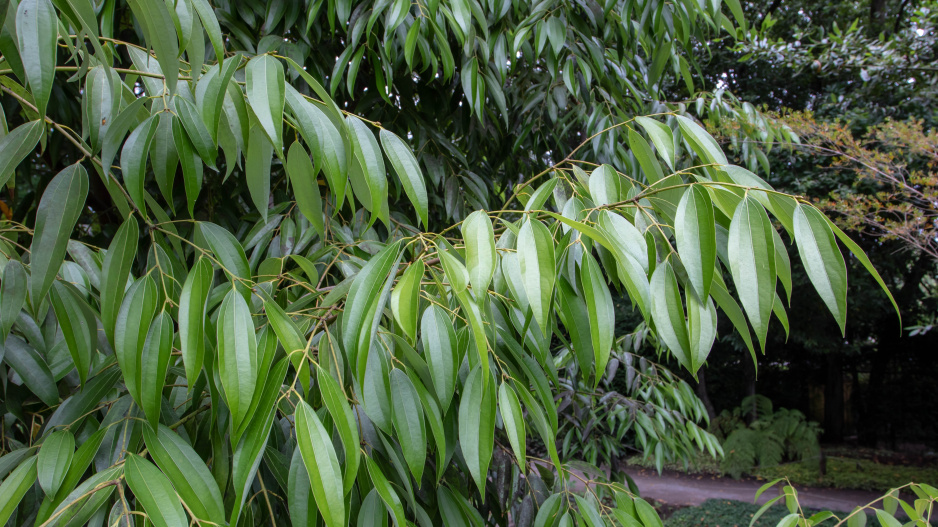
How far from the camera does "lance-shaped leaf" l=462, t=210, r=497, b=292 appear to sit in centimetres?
53

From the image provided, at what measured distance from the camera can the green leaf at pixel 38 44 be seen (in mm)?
476

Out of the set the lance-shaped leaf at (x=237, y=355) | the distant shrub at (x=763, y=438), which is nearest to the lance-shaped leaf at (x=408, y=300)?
the lance-shaped leaf at (x=237, y=355)

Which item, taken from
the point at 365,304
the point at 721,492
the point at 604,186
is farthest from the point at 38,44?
the point at 721,492

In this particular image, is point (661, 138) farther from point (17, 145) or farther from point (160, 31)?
point (17, 145)

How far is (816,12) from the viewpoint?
6.65 metres

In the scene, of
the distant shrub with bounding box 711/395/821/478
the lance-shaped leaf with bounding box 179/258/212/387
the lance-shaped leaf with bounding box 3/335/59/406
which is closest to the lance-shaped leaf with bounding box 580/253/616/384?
the lance-shaped leaf with bounding box 179/258/212/387

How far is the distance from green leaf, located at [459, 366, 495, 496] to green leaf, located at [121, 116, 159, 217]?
0.38 meters

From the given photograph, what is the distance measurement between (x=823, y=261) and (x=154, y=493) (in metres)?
0.63

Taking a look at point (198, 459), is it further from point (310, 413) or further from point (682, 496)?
point (682, 496)

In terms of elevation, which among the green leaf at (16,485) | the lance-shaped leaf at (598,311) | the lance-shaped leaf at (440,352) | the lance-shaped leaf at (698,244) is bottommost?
the green leaf at (16,485)

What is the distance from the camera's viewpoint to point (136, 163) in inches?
23.5

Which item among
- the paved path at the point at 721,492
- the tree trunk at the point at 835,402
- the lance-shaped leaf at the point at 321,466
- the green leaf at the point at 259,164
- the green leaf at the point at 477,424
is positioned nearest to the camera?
the lance-shaped leaf at the point at 321,466

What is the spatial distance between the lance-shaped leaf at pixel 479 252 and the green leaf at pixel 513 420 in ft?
0.55

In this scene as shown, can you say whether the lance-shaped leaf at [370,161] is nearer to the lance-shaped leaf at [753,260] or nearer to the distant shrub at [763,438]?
the lance-shaped leaf at [753,260]
